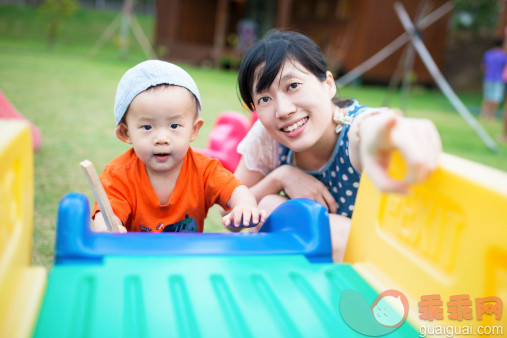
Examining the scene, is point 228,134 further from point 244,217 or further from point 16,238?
point 16,238

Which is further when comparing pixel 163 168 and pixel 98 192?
pixel 163 168

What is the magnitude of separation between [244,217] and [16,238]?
1.52ft

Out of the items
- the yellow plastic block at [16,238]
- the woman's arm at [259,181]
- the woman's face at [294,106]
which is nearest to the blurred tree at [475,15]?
the woman's arm at [259,181]

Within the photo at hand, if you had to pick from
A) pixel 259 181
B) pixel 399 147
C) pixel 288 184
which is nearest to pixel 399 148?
pixel 399 147

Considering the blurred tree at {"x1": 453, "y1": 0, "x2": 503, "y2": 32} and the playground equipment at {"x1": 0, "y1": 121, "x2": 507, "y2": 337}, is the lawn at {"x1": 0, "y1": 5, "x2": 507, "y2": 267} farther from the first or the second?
the blurred tree at {"x1": 453, "y1": 0, "x2": 503, "y2": 32}

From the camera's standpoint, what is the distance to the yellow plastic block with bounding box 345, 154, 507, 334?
22.9 inches

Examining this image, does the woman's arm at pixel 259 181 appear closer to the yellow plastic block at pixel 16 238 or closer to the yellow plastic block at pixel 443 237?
the yellow plastic block at pixel 443 237

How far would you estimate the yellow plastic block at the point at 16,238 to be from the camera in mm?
569

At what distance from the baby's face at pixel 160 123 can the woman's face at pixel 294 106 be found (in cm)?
18

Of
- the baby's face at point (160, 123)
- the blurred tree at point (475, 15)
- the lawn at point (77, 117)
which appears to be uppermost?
the blurred tree at point (475, 15)

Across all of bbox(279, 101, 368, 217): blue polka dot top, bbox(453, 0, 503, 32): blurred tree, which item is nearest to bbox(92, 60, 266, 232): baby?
bbox(279, 101, 368, 217): blue polka dot top

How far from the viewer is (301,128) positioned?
113 centimetres

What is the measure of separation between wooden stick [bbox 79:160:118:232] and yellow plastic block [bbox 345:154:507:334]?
1.58 ft

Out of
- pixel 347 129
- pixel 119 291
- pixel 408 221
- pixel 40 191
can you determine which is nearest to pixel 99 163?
pixel 40 191
